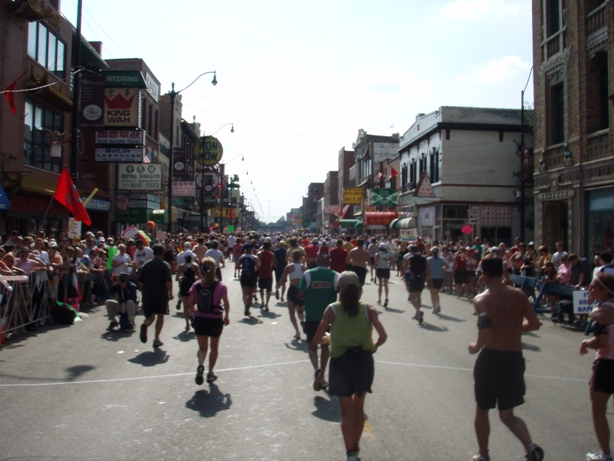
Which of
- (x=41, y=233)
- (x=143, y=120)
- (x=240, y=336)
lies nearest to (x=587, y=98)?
(x=240, y=336)

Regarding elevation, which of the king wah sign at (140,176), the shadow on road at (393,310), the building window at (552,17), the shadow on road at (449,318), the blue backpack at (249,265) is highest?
the building window at (552,17)

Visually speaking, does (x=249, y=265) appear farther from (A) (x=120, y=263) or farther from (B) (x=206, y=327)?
(B) (x=206, y=327)

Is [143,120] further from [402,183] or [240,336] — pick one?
[240,336]

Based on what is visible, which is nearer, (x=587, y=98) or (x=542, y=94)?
(x=587, y=98)

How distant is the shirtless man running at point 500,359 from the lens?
16.8 feet

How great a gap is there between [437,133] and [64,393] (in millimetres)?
36054

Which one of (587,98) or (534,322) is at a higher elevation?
(587,98)

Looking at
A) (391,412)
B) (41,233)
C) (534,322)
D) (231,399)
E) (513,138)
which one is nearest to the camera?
(534,322)

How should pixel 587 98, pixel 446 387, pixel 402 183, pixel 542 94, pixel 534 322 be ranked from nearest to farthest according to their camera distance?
pixel 534 322 < pixel 446 387 < pixel 587 98 < pixel 542 94 < pixel 402 183

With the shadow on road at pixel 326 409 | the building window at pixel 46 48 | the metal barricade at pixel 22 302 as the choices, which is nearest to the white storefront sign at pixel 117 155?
the building window at pixel 46 48

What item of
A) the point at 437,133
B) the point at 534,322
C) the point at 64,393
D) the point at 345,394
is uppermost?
the point at 437,133

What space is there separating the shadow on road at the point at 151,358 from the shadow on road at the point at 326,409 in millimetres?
3194

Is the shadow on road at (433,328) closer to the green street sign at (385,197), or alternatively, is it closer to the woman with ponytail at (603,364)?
the woman with ponytail at (603,364)

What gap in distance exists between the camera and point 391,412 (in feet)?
22.7
